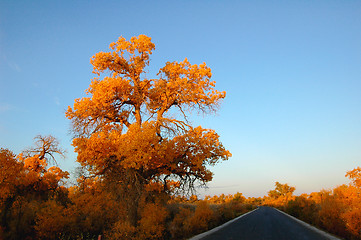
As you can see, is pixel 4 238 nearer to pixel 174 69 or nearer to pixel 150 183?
pixel 150 183

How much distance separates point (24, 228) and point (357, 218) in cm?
1892

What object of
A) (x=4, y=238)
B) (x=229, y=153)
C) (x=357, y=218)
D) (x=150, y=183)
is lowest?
(x=357, y=218)

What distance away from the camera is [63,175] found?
2378cm

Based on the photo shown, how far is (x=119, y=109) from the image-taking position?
17.7 m

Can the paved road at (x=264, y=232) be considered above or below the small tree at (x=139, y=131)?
below

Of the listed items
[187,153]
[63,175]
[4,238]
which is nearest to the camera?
[4,238]

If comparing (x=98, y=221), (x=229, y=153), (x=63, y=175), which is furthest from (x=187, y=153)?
(x=63, y=175)

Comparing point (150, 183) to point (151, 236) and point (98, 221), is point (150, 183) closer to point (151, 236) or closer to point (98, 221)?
point (151, 236)

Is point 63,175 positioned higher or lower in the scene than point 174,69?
lower

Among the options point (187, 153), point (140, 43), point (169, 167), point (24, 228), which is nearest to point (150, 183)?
point (169, 167)

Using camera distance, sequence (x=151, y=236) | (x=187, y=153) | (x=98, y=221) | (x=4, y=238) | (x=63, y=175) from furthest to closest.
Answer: (x=63, y=175) < (x=98, y=221) < (x=187, y=153) < (x=151, y=236) < (x=4, y=238)

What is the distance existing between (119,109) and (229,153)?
329 inches

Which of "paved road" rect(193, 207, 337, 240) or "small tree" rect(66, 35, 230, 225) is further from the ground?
"small tree" rect(66, 35, 230, 225)

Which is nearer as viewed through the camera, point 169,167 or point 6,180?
point 6,180
